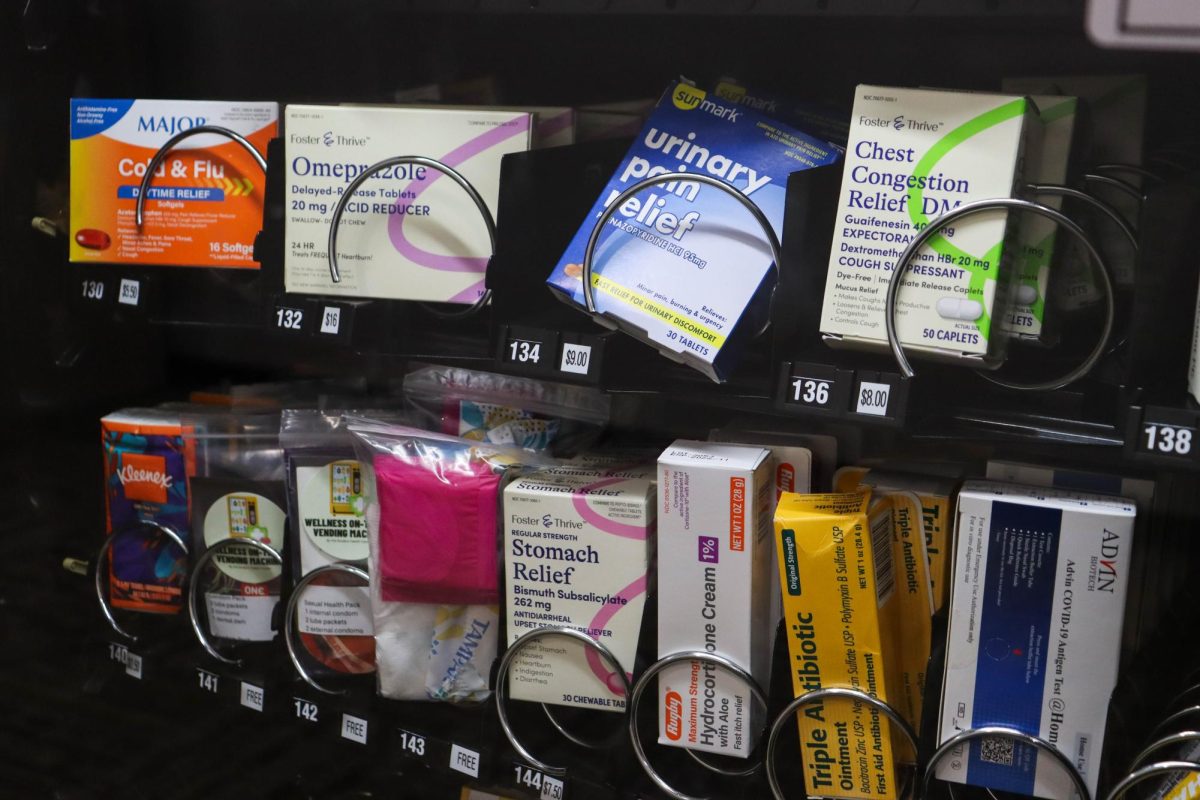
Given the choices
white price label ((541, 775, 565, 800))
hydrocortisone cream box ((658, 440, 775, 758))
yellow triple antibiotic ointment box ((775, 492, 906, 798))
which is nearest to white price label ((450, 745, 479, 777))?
white price label ((541, 775, 565, 800))

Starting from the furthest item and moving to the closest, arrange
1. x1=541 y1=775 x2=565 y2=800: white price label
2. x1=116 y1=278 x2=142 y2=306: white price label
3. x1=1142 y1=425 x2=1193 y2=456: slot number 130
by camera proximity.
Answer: x1=116 y1=278 x2=142 y2=306: white price label
x1=541 y1=775 x2=565 y2=800: white price label
x1=1142 y1=425 x2=1193 y2=456: slot number 130

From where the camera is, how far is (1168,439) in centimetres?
81

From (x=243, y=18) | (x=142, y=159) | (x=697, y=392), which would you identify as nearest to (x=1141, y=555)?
(x=697, y=392)

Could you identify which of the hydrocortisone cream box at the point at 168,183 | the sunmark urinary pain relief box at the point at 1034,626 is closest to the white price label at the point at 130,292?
the hydrocortisone cream box at the point at 168,183

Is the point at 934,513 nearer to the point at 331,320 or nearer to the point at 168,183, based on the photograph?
the point at 331,320

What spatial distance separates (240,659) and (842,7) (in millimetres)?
967

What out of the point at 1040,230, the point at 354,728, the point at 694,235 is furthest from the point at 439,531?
the point at 1040,230

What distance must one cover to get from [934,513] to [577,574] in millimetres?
325

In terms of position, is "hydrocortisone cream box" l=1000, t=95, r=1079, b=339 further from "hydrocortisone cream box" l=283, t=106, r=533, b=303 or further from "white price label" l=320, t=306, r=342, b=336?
"white price label" l=320, t=306, r=342, b=336

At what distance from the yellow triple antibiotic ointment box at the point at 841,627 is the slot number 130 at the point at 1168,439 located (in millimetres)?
215

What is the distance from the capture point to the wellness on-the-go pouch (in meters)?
1.20

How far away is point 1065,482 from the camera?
95cm

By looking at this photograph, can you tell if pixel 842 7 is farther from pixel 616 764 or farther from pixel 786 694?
pixel 616 764

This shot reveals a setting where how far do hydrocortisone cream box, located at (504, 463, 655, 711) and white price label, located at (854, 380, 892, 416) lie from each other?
215 mm
